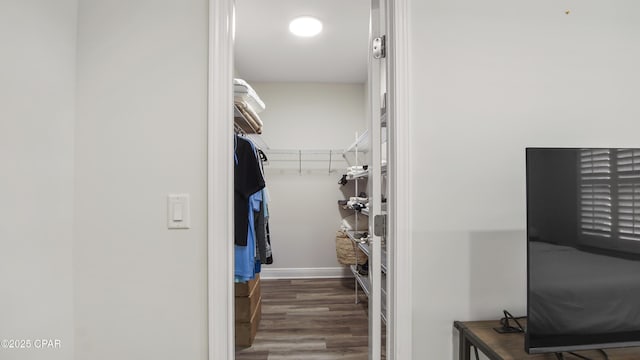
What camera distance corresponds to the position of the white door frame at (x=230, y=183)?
1.15 metres

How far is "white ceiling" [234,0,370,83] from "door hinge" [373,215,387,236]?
1721 millimetres

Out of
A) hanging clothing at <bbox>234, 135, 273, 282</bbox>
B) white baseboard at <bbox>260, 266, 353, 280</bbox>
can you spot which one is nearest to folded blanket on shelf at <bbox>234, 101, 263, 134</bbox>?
hanging clothing at <bbox>234, 135, 273, 282</bbox>

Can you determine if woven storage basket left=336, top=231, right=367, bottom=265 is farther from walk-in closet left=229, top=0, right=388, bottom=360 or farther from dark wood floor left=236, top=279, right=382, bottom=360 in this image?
dark wood floor left=236, top=279, right=382, bottom=360

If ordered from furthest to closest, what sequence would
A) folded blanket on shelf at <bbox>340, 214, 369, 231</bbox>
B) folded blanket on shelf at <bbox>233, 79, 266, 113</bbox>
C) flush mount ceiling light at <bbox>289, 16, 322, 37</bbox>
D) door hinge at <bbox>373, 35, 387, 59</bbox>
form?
1. folded blanket on shelf at <bbox>340, 214, 369, 231</bbox>
2. flush mount ceiling light at <bbox>289, 16, 322, 37</bbox>
3. folded blanket on shelf at <bbox>233, 79, 266, 113</bbox>
4. door hinge at <bbox>373, 35, 387, 59</bbox>

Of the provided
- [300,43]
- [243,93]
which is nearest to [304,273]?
[243,93]

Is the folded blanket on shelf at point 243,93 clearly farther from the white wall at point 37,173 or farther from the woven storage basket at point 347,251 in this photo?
the woven storage basket at point 347,251

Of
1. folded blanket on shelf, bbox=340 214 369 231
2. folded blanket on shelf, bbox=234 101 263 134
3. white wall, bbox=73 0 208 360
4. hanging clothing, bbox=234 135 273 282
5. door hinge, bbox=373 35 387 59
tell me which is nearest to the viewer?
white wall, bbox=73 0 208 360

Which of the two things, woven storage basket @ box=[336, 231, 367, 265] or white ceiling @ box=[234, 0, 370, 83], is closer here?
white ceiling @ box=[234, 0, 370, 83]

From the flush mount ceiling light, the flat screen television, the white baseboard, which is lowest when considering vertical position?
the white baseboard

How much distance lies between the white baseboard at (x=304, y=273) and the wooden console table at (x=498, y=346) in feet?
9.58

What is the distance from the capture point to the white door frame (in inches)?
45.3

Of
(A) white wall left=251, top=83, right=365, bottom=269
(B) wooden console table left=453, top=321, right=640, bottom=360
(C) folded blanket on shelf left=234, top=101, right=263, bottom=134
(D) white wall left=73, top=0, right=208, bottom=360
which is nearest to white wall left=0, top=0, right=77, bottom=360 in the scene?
(D) white wall left=73, top=0, right=208, bottom=360

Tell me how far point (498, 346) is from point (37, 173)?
157 cm

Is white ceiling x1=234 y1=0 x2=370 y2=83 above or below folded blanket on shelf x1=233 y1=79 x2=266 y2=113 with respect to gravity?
above
